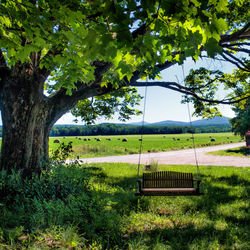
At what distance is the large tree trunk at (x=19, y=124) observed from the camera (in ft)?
18.7

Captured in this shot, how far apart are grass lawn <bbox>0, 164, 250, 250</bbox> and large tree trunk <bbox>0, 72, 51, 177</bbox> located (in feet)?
1.76

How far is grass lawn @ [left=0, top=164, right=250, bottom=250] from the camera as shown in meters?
3.48

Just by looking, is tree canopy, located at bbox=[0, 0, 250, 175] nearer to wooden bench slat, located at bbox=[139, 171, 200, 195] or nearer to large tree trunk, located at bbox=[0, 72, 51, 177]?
large tree trunk, located at bbox=[0, 72, 51, 177]

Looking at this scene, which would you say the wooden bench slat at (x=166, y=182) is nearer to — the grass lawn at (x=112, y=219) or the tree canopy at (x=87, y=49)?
the grass lawn at (x=112, y=219)

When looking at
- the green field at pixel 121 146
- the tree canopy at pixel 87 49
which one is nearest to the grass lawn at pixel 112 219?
the tree canopy at pixel 87 49

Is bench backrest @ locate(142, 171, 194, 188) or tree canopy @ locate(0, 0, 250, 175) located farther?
bench backrest @ locate(142, 171, 194, 188)

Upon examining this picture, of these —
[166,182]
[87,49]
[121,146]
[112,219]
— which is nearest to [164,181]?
[166,182]

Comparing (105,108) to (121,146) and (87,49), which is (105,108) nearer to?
(87,49)

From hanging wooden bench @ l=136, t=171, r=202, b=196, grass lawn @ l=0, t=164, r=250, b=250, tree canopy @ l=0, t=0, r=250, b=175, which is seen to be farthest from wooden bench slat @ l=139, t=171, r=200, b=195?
tree canopy @ l=0, t=0, r=250, b=175

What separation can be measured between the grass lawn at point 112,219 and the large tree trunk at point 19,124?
0.54 m

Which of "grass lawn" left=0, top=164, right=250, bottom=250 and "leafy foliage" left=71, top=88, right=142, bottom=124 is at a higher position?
"leafy foliage" left=71, top=88, right=142, bottom=124

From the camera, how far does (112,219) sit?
4246 millimetres

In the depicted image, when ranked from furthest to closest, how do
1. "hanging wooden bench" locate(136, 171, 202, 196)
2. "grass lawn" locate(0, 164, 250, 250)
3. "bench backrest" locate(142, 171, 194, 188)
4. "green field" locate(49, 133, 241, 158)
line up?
"green field" locate(49, 133, 241, 158)
"bench backrest" locate(142, 171, 194, 188)
"hanging wooden bench" locate(136, 171, 202, 196)
"grass lawn" locate(0, 164, 250, 250)

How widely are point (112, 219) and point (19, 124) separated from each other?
11.7 ft
